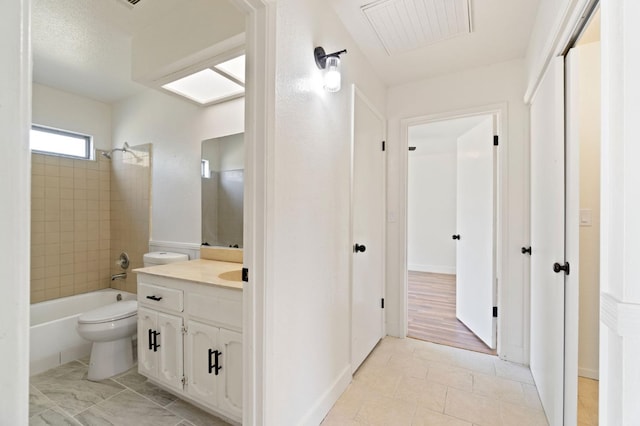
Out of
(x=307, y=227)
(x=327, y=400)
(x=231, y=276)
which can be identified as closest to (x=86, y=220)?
(x=231, y=276)

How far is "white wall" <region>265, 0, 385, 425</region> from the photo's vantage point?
1.25 m

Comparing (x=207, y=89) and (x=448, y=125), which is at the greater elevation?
(x=448, y=125)

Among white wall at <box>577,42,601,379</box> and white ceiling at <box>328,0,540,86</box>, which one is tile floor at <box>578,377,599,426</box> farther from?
white ceiling at <box>328,0,540,86</box>

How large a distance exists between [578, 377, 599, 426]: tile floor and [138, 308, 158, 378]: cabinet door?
254 cm

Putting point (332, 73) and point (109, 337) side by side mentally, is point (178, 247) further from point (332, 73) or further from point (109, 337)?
point (332, 73)

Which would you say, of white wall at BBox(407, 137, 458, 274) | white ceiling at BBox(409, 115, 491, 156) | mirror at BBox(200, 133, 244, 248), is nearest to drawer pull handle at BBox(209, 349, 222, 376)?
mirror at BBox(200, 133, 244, 248)

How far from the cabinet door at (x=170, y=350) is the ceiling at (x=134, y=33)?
77.5 inches

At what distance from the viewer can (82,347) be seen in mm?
2438

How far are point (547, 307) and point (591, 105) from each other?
1408 millimetres

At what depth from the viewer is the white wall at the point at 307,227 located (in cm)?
125

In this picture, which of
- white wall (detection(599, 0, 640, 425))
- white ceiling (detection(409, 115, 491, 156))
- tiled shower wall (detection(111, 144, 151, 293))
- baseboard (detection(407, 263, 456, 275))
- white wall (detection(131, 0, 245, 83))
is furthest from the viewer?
baseboard (detection(407, 263, 456, 275))

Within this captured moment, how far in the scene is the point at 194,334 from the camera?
1619 mm

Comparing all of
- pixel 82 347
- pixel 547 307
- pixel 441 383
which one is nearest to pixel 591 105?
pixel 547 307

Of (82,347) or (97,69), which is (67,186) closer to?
(97,69)
